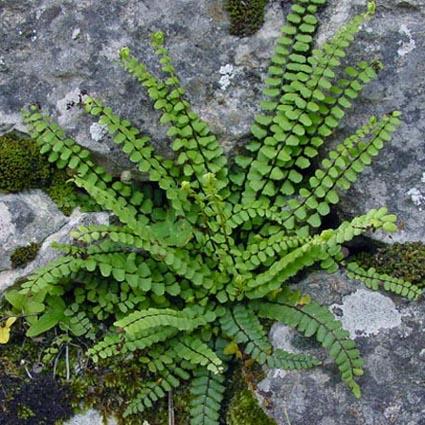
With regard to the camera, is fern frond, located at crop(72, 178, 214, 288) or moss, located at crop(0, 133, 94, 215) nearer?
fern frond, located at crop(72, 178, 214, 288)

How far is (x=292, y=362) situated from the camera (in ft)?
16.1

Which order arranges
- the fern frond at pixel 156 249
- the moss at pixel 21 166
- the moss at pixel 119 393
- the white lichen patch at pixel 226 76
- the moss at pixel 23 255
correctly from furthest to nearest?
the white lichen patch at pixel 226 76, the moss at pixel 21 166, the moss at pixel 23 255, the moss at pixel 119 393, the fern frond at pixel 156 249

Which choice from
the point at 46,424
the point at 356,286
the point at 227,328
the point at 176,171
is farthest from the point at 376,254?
the point at 46,424

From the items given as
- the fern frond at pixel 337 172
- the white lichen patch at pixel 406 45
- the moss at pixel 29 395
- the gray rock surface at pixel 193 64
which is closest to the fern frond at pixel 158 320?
the moss at pixel 29 395

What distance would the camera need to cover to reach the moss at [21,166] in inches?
221

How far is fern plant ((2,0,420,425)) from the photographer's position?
5.03 metres

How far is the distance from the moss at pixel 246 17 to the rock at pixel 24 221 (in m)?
1.79

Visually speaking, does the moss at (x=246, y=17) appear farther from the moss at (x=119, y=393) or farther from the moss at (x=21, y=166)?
the moss at (x=119, y=393)

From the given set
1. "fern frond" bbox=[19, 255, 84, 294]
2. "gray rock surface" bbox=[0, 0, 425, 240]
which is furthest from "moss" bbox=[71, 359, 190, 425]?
"gray rock surface" bbox=[0, 0, 425, 240]

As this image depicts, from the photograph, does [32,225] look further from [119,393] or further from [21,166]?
[119,393]

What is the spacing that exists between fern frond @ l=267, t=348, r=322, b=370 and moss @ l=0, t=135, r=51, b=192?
2079 millimetres

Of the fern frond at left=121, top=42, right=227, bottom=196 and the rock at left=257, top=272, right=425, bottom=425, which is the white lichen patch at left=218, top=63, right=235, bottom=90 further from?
the rock at left=257, top=272, right=425, bottom=425

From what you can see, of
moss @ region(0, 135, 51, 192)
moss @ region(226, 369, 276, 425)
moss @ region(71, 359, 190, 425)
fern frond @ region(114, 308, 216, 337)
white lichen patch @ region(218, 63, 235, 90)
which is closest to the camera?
fern frond @ region(114, 308, 216, 337)

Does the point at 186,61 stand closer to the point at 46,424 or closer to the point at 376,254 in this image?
the point at 376,254
